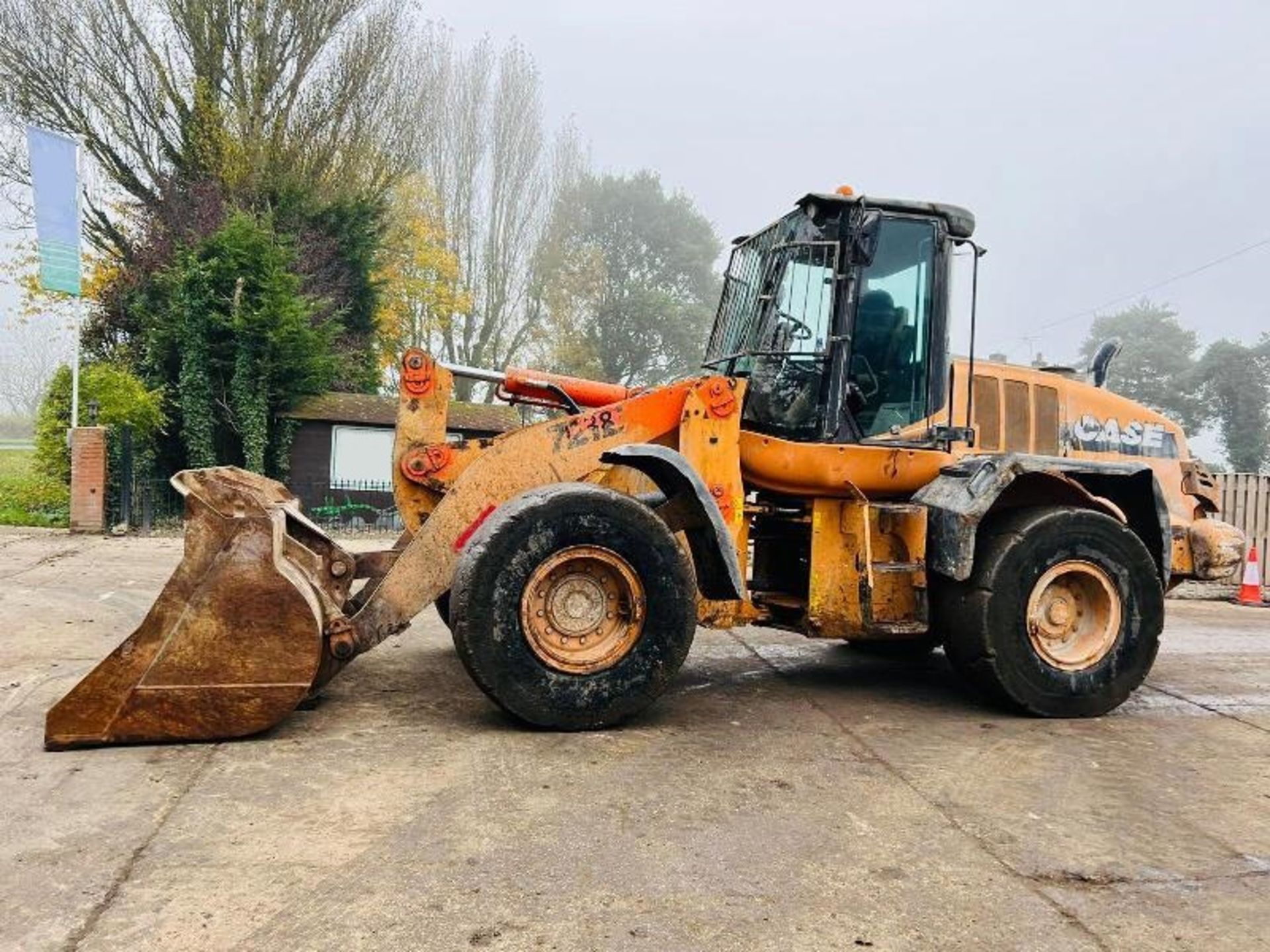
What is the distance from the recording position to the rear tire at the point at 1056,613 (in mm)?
5109

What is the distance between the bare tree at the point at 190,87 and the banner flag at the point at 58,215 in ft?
16.8

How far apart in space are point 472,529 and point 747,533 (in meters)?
1.61

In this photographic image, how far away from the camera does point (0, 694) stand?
4.84 metres

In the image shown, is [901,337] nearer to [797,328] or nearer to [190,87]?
[797,328]

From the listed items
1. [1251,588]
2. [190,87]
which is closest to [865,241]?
[1251,588]

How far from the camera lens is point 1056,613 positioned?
17.5 ft

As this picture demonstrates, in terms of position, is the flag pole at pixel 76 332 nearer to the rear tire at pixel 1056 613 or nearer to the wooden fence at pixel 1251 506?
the rear tire at pixel 1056 613

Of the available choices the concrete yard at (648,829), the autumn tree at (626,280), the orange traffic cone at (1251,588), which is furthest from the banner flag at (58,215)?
the autumn tree at (626,280)

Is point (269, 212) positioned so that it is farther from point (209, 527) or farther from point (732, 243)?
point (209, 527)

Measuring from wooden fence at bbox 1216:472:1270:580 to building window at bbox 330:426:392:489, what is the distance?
13679 mm

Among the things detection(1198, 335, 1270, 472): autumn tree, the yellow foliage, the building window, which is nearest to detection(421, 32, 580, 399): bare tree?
the yellow foliage

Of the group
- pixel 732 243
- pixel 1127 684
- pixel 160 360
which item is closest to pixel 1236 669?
pixel 1127 684

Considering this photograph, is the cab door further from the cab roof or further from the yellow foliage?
the yellow foliage

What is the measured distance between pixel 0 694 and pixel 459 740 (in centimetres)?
244
